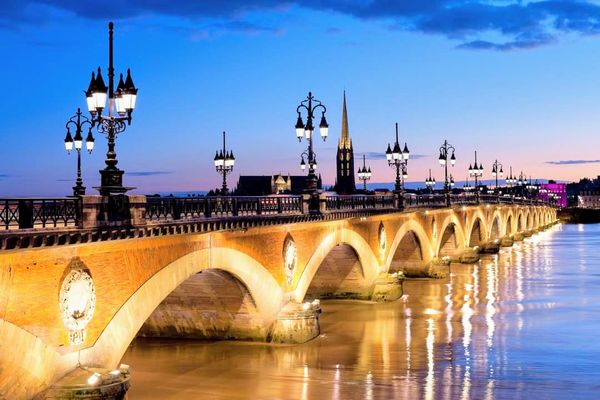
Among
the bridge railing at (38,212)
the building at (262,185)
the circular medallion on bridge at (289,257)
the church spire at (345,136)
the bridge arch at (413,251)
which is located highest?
the church spire at (345,136)

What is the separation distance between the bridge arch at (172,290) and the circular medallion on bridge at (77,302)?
50 cm

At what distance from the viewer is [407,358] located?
26.5m

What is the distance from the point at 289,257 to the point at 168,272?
858 centimetres

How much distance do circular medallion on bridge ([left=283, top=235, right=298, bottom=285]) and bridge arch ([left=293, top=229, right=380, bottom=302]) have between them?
78cm

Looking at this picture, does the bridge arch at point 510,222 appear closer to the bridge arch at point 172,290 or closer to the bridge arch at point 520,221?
the bridge arch at point 520,221

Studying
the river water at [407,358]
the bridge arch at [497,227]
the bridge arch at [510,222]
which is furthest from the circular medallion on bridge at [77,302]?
the bridge arch at [510,222]

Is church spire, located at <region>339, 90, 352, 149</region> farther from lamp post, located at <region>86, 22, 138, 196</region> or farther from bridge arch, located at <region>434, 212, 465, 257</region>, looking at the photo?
lamp post, located at <region>86, 22, 138, 196</region>

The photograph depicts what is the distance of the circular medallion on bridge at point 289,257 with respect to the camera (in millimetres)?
27734

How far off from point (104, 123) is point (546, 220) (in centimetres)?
14062

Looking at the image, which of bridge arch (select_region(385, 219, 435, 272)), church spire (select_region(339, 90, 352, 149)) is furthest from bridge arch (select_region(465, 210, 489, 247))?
church spire (select_region(339, 90, 352, 149))

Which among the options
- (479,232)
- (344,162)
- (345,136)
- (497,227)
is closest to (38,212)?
(479,232)

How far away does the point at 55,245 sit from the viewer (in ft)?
50.2

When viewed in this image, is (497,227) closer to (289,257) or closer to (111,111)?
(289,257)

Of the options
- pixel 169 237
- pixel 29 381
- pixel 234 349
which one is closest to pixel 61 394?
pixel 29 381
